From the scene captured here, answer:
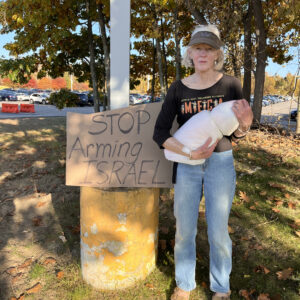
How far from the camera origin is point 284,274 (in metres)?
2.64

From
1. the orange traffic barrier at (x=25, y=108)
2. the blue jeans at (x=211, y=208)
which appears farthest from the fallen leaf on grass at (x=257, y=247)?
the orange traffic barrier at (x=25, y=108)

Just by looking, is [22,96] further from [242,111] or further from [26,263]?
[242,111]

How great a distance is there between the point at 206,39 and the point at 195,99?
1.27 ft

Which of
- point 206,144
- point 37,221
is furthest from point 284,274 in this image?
point 37,221

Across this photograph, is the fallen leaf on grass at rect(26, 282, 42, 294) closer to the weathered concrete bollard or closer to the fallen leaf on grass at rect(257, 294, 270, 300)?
the weathered concrete bollard

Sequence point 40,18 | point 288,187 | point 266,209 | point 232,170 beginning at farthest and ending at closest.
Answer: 1. point 40,18
2. point 288,187
3. point 266,209
4. point 232,170

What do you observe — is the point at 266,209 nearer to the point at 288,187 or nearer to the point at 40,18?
the point at 288,187

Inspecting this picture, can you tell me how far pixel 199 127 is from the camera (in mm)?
1855

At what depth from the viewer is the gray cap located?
1871 mm

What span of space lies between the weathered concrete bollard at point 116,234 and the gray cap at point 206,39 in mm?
1238

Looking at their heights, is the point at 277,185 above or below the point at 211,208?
below

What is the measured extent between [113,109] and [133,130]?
11.2 inches

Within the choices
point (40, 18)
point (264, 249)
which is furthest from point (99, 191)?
point (40, 18)

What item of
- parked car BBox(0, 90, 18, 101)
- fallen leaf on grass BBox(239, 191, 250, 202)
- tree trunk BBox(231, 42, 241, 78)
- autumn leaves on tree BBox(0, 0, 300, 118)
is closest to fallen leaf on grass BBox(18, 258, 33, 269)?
fallen leaf on grass BBox(239, 191, 250, 202)
